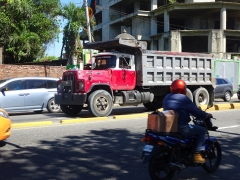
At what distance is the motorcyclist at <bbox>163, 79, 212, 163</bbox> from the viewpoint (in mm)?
5156

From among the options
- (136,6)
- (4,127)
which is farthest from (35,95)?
(136,6)

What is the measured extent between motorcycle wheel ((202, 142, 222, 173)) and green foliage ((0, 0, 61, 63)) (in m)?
17.9

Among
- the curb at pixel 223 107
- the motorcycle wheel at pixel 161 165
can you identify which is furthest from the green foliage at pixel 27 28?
the motorcycle wheel at pixel 161 165

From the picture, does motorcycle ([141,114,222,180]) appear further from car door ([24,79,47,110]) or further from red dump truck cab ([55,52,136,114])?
car door ([24,79,47,110])

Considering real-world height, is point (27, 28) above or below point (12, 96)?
above

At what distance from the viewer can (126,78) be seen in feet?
43.3

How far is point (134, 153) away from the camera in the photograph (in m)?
6.95

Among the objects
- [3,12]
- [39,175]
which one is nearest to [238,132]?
[39,175]

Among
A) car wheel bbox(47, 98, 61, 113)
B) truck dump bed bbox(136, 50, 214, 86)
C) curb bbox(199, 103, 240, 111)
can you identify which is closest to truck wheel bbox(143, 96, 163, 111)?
truck dump bed bbox(136, 50, 214, 86)

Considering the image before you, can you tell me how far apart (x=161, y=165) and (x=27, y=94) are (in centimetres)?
955

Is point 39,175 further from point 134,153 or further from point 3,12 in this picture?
point 3,12

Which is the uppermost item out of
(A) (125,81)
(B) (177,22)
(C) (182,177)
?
(B) (177,22)

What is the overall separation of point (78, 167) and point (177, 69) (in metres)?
9.57

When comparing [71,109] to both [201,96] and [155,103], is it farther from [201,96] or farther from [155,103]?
[201,96]
